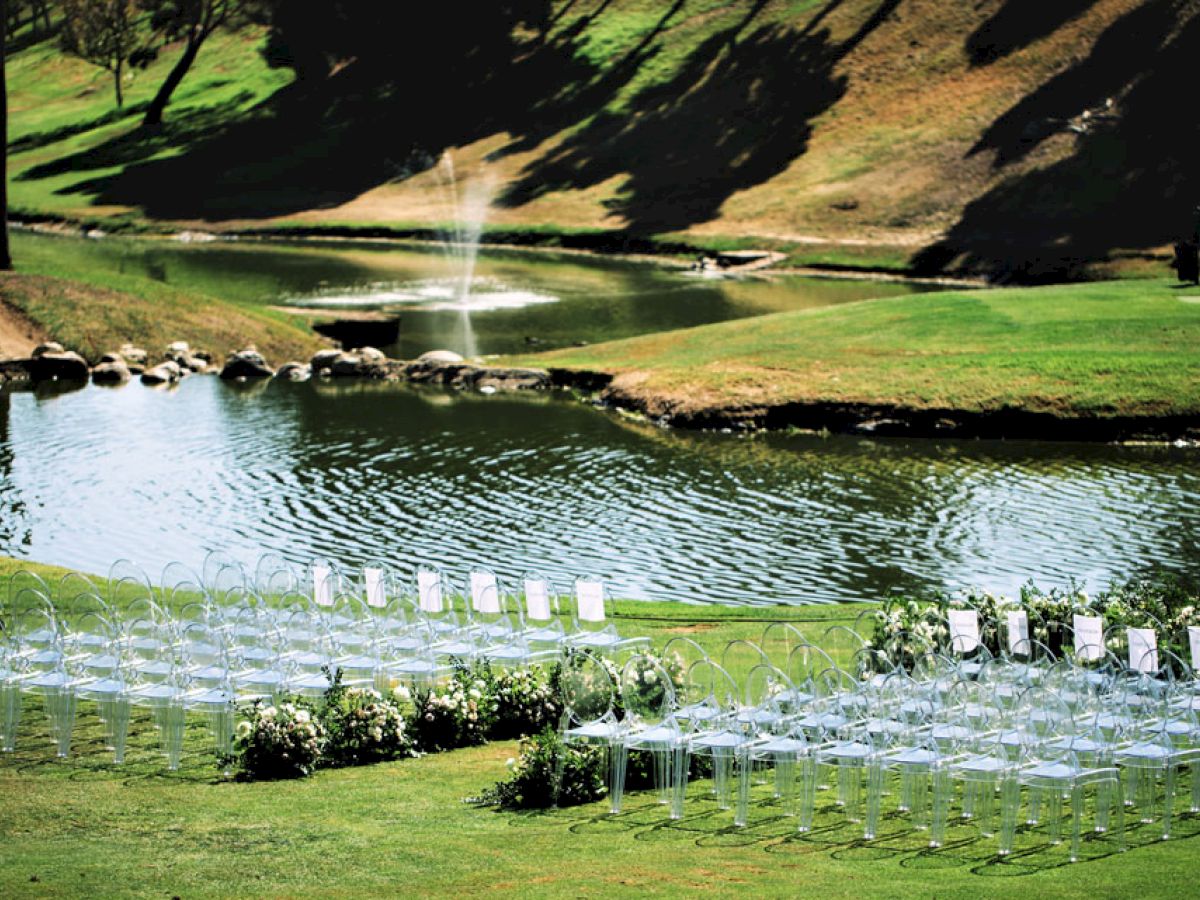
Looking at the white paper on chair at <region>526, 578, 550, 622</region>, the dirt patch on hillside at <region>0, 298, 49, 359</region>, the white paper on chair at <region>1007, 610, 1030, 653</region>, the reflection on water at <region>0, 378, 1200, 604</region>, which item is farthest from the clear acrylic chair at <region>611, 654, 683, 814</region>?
the dirt patch on hillside at <region>0, 298, 49, 359</region>

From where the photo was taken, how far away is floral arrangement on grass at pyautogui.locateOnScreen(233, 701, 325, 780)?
15.9m

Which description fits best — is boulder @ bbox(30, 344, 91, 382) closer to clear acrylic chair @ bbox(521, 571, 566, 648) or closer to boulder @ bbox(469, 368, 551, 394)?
boulder @ bbox(469, 368, 551, 394)

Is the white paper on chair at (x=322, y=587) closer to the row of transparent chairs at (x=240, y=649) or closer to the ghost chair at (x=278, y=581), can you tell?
the row of transparent chairs at (x=240, y=649)

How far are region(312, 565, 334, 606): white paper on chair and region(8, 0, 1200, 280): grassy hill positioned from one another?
54.4m

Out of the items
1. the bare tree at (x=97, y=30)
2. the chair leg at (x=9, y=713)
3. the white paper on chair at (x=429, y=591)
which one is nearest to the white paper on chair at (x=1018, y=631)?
the white paper on chair at (x=429, y=591)

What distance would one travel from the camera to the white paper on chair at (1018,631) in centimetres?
1813

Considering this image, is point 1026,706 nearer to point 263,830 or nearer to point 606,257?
point 263,830

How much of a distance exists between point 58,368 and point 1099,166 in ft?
167

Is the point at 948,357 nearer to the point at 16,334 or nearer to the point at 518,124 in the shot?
the point at 16,334

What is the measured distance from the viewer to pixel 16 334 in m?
52.4

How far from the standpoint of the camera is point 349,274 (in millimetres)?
74562

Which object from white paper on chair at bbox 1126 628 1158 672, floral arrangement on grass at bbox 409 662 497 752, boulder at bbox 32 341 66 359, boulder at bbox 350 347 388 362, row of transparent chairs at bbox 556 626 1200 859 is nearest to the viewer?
row of transparent chairs at bbox 556 626 1200 859

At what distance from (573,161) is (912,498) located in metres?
66.8

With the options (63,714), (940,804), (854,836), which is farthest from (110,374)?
(940,804)
